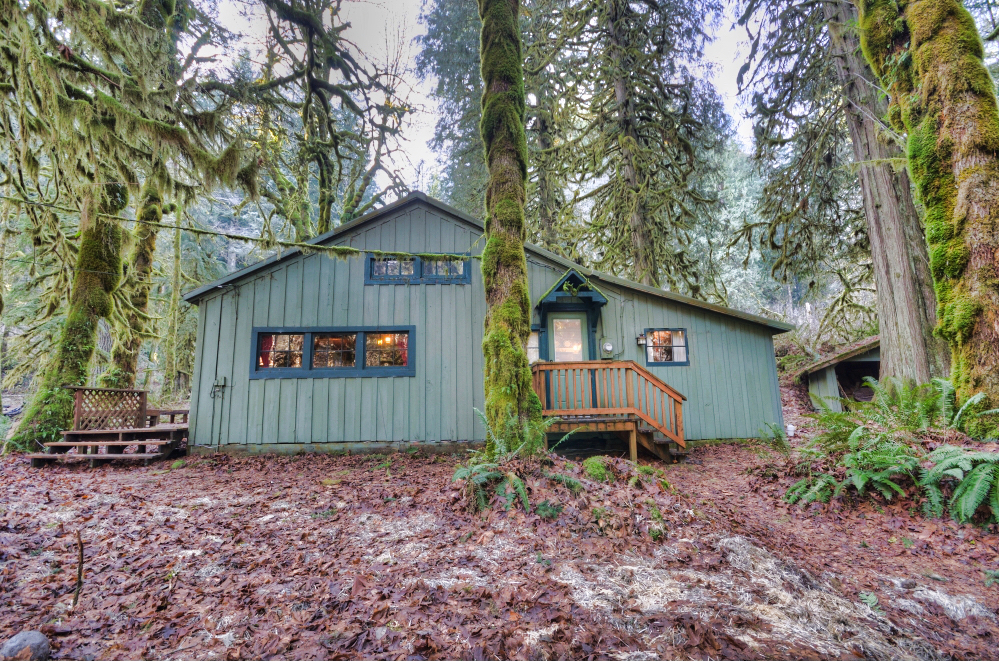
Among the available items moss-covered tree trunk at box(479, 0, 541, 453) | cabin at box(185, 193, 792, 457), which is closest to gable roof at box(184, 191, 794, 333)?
cabin at box(185, 193, 792, 457)

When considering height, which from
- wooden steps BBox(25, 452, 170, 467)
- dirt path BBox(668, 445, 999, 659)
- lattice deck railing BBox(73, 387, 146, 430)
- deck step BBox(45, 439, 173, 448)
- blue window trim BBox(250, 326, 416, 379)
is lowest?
dirt path BBox(668, 445, 999, 659)

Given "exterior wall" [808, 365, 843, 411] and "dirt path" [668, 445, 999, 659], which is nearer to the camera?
"dirt path" [668, 445, 999, 659]

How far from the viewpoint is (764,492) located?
4.91m

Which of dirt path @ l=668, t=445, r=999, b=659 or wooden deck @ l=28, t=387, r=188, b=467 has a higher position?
wooden deck @ l=28, t=387, r=188, b=467

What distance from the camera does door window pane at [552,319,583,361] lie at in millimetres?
8894

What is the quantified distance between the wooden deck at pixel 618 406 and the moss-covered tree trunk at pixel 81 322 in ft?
27.2

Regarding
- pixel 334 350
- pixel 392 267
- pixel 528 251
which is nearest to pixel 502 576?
pixel 334 350

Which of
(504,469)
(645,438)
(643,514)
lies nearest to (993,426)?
(643,514)

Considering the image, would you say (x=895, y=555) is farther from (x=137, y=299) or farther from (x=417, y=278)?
(x=137, y=299)

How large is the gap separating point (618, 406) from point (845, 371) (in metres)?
10.5

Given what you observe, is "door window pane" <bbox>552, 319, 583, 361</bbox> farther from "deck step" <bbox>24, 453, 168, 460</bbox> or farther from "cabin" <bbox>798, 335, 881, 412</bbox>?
"deck step" <bbox>24, 453, 168, 460</bbox>

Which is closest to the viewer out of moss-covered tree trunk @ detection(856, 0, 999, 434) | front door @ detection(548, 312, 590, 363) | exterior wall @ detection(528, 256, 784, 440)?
moss-covered tree trunk @ detection(856, 0, 999, 434)

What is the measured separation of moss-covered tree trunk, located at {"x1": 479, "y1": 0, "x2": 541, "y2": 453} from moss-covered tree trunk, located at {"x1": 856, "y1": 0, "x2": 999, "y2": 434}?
4.42m

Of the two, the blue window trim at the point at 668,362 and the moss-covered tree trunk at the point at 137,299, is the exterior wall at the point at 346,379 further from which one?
the blue window trim at the point at 668,362
